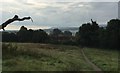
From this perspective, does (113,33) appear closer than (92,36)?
Yes

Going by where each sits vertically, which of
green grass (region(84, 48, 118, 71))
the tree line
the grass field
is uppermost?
the tree line

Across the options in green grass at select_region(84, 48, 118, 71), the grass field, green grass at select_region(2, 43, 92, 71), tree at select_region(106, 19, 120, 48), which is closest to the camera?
green grass at select_region(2, 43, 92, 71)

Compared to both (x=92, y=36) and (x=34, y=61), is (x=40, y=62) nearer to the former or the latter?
(x=34, y=61)

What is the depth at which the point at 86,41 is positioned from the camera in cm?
5219

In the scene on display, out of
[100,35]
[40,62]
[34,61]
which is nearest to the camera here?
[40,62]

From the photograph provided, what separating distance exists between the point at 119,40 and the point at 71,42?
9.68 meters

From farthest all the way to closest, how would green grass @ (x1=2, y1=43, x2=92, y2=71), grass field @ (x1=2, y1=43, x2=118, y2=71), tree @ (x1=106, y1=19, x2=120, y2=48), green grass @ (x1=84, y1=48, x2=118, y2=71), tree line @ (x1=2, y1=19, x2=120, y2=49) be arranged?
tree line @ (x1=2, y1=19, x2=120, y2=49) < tree @ (x1=106, y1=19, x2=120, y2=48) < green grass @ (x1=84, y1=48, x2=118, y2=71) < grass field @ (x1=2, y1=43, x2=118, y2=71) < green grass @ (x1=2, y1=43, x2=92, y2=71)

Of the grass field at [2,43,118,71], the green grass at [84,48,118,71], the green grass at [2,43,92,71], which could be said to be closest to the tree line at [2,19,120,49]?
the green grass at [84,48,118,71]

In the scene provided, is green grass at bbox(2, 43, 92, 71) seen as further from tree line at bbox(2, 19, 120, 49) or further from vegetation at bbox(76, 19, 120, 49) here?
vegetation at bbox(76, 19, 120, 49)

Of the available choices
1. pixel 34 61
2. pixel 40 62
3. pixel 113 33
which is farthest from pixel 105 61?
pixel 113 33

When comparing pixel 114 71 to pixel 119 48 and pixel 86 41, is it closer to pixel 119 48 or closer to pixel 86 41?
pixel 119 48

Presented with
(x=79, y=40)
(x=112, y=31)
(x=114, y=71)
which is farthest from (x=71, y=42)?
(x=114, y=71)

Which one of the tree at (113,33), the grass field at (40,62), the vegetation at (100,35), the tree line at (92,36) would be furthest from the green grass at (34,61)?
the vegetation at (100,35)

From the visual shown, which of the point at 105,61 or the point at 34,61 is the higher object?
the point at 34,61
